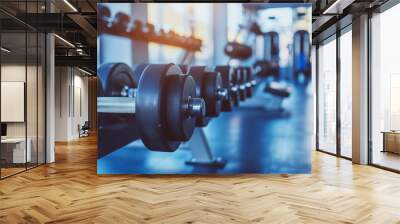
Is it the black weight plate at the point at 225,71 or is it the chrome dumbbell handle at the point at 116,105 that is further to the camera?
the black weight plate at the point at 225,71

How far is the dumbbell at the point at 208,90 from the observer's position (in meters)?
5.42

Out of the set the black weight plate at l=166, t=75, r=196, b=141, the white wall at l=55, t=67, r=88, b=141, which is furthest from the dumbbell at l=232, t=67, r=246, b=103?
the white wall at l=55, t=67, r=88, b=141

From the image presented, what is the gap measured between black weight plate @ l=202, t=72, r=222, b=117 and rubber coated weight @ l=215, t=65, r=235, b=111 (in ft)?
0.21

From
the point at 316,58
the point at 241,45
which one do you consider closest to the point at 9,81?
the point at 241,45

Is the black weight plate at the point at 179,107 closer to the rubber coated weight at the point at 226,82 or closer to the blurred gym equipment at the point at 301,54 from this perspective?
the rubber coated weight at the point at 226,82

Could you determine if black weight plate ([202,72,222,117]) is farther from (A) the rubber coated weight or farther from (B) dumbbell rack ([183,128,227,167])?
(B) dumbbell rack ([183,128,227,167])

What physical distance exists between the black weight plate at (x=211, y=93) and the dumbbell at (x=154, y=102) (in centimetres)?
11

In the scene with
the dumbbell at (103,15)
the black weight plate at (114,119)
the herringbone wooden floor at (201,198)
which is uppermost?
the dumbbell at (103,15)

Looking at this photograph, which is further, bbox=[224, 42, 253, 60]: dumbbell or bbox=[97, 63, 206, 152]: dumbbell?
bbox=[224, 42, 253, 60]: dumbbell

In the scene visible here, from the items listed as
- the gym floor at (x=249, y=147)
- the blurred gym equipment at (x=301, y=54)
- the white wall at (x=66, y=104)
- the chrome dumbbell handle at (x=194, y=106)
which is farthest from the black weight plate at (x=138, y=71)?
the white wall at (x=66, y=104)

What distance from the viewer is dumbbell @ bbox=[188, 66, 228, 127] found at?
17.8 ft

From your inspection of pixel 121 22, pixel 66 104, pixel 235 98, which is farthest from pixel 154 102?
pixel 66 104

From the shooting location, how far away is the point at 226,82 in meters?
5.48

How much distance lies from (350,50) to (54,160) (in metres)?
6.54
